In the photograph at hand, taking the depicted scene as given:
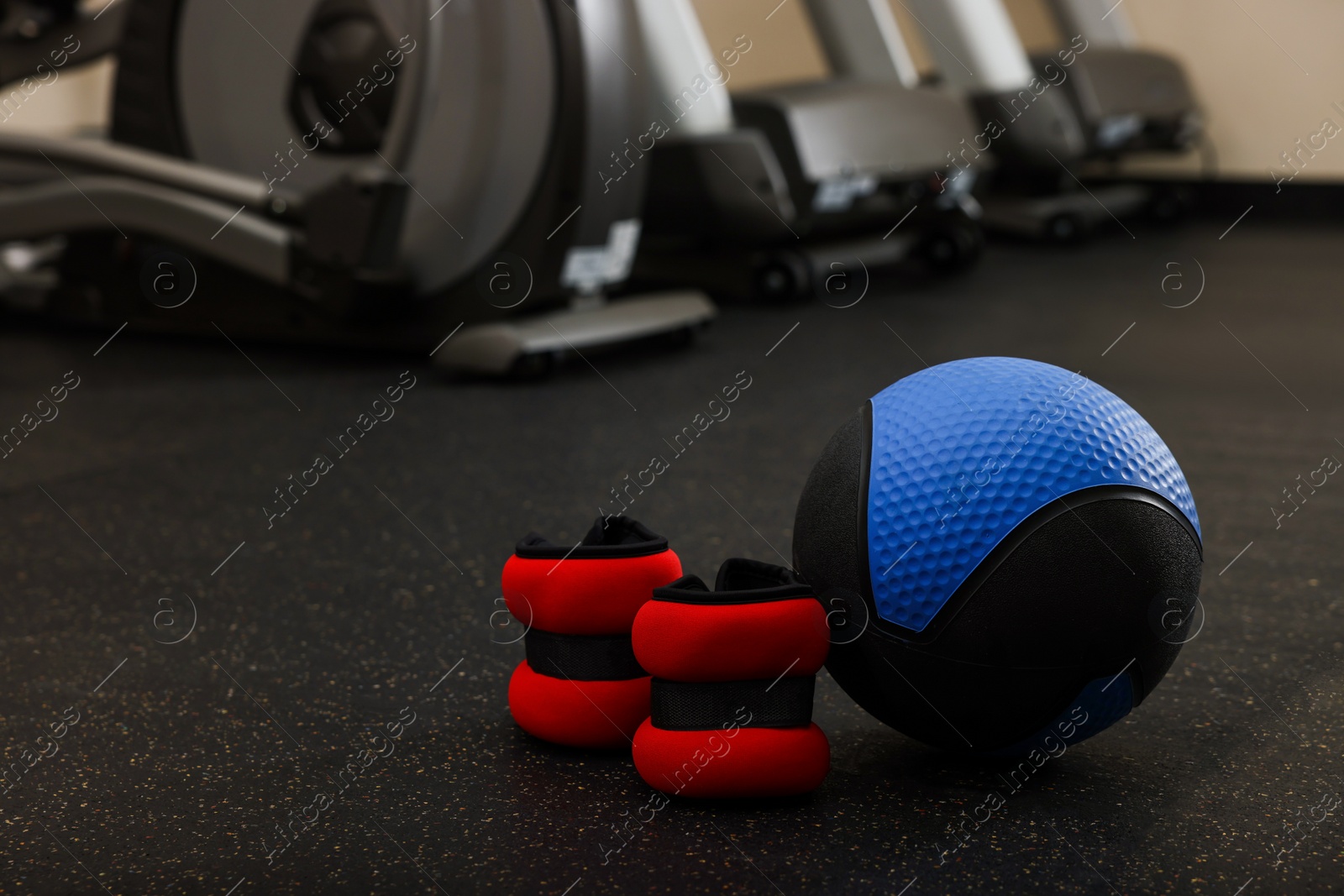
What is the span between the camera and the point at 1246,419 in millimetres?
2457

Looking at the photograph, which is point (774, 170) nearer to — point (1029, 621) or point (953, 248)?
point (953, 248)

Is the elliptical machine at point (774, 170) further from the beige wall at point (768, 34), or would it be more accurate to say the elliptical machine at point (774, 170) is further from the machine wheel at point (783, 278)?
the beige wall at point (768, 34)

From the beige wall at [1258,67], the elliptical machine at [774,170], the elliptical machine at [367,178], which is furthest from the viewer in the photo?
the beige wall at [1258,67]

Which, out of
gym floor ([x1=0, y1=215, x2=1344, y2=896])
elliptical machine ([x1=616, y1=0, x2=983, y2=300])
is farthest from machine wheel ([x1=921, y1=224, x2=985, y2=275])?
gym floor ([x1=0, y1=215, x2=1344, y2=896])

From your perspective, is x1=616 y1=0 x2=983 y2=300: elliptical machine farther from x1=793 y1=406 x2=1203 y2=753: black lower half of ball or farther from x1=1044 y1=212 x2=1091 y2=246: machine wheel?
x1=793 y1=406 x2=1203 y2=753: black lower half of ball

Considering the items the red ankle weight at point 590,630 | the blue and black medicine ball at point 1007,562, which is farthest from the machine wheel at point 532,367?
the blue and black medicine ball at point 1007,562

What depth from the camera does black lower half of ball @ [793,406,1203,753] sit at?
1.01 metres

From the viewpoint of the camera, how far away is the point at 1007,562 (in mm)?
1008

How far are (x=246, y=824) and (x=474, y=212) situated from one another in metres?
2.08

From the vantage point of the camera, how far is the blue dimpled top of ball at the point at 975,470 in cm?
102

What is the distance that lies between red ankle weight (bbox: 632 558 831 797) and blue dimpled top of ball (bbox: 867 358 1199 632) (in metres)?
0.09

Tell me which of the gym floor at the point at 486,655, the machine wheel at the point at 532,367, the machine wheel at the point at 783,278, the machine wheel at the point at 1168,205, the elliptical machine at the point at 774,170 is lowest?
the machine wheel at the point at 1168,205

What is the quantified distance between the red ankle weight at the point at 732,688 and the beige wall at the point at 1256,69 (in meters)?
5.07

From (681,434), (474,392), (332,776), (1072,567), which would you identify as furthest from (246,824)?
(474,392)
